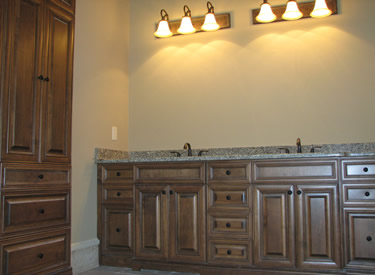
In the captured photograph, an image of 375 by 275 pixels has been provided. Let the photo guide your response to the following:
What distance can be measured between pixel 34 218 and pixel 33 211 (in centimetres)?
5

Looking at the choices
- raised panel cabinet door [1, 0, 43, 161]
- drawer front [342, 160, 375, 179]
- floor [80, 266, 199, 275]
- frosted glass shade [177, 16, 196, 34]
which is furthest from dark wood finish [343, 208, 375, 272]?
raised panel cabinet door [1, 0, 43, 161]

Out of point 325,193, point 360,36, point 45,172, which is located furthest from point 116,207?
point 360,36

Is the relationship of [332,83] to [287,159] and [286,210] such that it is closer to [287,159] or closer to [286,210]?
[287,159]

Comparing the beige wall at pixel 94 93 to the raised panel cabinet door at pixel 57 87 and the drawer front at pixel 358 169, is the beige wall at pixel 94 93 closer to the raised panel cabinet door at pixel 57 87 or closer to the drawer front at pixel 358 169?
the raised panel cabinet door at pixel 57 87

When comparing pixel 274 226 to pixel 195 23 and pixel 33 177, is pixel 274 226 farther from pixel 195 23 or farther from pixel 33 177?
pixel 195 23

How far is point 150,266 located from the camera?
312cm

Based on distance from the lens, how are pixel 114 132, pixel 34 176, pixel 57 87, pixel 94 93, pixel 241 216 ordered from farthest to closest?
pixel 114 132, pixel 94 93, pixel 241 216, pixel 57 87, pixel 34 176

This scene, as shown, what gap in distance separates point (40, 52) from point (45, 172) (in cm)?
78

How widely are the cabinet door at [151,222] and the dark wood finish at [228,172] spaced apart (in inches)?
15.5

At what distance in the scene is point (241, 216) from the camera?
289cm

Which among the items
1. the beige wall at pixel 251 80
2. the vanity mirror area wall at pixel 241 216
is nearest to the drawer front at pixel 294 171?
the vanity mirror area wall at pixel 241 216

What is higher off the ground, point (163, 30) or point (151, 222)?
point (163, 30)

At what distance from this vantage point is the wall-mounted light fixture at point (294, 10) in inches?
126

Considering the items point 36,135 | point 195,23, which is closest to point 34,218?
point 36,135
